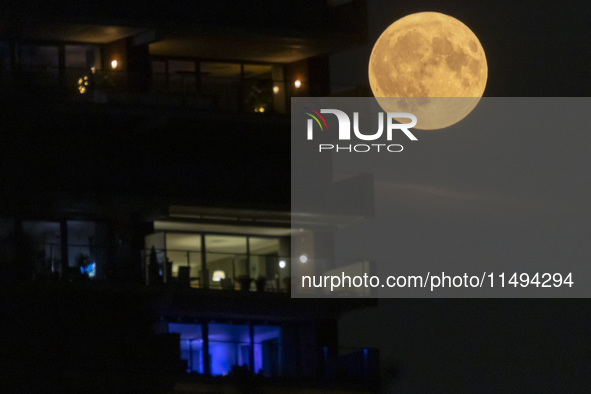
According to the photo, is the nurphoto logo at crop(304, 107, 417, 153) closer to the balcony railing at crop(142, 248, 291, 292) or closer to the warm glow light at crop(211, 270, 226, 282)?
the balcony railing at crop(142, 248, 291, 292)

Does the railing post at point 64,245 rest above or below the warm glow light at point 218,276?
above

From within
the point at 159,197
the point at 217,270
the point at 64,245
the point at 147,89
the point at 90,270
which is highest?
the point at 147,89

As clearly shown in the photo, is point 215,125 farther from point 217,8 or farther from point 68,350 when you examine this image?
point 68,350

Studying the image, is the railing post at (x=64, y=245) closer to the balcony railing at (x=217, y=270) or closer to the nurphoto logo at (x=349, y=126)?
the balcony railing at (x=217, y=270)

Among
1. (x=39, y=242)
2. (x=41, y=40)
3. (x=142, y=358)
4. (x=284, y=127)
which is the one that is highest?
(x=41, y=40)

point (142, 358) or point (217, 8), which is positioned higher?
point (217, 8)

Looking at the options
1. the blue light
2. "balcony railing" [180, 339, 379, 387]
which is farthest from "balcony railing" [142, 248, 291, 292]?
"balcony railing" [180, 339, 379, 387]

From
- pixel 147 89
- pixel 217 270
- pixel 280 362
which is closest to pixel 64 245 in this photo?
pixel 217 270

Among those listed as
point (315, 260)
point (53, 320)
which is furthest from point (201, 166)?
point (53, 320)

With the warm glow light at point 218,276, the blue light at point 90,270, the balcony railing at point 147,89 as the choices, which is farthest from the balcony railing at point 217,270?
the balcony railing at point 147,89

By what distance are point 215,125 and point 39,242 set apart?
175 inches

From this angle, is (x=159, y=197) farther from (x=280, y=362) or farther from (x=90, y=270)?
(x=280, y=362)

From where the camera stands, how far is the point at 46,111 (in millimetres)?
25734

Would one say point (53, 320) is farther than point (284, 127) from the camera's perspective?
No
